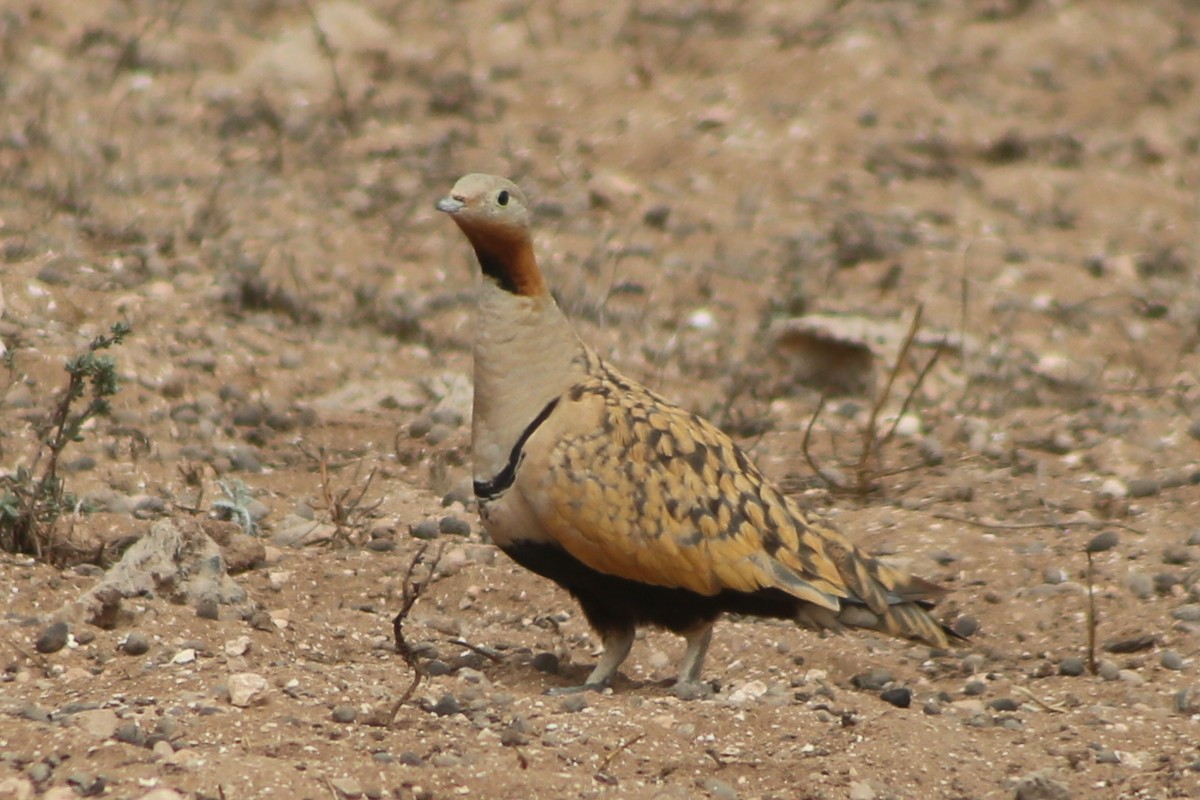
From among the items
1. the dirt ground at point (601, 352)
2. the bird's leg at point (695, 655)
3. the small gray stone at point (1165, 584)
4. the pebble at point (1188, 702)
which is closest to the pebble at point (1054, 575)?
the dirt ground at point (601, 352)

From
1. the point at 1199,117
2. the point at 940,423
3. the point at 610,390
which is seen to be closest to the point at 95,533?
the point at 610,390

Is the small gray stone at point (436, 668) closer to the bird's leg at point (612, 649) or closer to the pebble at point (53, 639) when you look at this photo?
the bird's leg at point (612, 649)

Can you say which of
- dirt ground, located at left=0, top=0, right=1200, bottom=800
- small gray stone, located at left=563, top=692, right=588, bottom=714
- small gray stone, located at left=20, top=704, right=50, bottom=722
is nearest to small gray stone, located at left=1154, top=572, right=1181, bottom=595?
dirt ground, located at left=0, top=0, right=1200, bottom=800

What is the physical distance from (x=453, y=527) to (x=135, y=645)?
1.77 m

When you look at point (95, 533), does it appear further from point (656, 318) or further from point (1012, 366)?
point (1012, 366)

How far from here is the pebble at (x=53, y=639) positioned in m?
4.61

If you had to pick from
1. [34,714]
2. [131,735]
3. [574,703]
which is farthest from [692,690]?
[34,714]

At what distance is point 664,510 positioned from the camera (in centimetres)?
489

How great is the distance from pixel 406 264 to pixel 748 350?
174 cm

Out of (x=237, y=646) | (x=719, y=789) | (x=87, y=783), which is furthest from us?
(x=237, y=646)

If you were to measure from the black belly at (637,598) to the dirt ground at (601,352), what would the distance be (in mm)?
217

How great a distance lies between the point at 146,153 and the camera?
978 cm

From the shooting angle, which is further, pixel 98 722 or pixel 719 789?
pixel 719 789

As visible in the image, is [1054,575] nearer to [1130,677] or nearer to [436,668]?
[1130,677]
